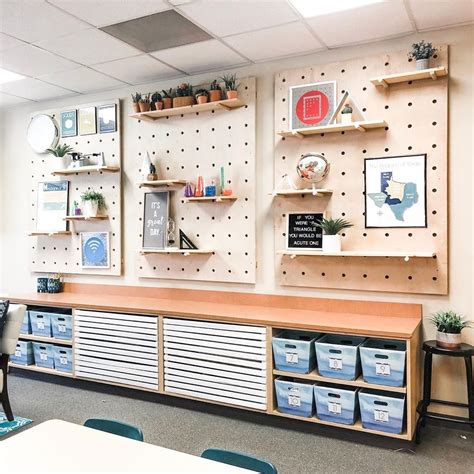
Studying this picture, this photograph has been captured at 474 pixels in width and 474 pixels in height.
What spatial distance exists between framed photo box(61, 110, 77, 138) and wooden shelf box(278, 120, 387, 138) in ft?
8.05

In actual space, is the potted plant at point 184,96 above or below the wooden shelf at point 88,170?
above

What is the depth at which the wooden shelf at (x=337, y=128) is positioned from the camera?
360 cm

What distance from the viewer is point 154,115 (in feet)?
15.0

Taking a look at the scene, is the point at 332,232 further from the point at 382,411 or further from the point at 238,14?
the point at 238,14

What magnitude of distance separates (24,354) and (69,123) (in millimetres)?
2431

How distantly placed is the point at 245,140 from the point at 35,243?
281 cm

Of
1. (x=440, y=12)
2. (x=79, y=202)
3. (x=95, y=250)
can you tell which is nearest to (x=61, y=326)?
(x=95, y=250)

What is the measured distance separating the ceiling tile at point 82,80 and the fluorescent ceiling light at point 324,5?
83.9 inches

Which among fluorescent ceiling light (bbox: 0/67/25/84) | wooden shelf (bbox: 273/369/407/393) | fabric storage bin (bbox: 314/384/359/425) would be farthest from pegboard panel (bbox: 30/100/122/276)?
fabric storage bin (bbox: 314/384/359/425)

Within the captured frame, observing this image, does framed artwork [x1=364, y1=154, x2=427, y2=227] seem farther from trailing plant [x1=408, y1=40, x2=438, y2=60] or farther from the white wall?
trailing plant [x1=408, y1=40, x2=438, y2=60]

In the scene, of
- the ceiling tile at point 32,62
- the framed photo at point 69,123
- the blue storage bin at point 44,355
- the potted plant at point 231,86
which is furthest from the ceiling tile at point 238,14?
the blue storage bin at point 44,355

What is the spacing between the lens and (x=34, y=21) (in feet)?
11.0

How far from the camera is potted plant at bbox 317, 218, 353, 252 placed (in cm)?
374

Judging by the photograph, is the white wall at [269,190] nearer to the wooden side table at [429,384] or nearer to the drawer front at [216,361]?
the wooden side table at [429,384]
